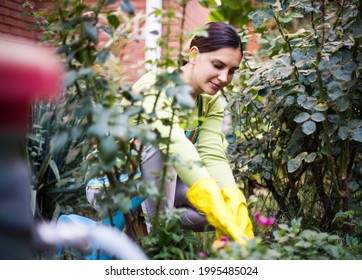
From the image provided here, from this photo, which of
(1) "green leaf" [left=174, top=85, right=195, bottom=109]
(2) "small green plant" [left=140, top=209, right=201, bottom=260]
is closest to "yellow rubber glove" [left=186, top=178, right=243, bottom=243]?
(2) "small green plant" [left=140, top=209, right=201, bottom=260]

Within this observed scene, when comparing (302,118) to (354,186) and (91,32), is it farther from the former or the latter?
(91,32)

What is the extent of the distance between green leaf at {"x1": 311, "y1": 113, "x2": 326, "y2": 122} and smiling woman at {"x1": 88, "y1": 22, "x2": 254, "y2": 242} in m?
0.39

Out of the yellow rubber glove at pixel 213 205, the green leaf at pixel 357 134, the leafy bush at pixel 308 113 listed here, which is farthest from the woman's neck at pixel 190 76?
the green leaf at pixel 357 134

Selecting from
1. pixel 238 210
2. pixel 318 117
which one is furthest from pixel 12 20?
pixel 238 210

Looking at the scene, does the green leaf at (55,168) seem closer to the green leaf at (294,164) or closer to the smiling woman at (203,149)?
the smiling woman at (203,149)

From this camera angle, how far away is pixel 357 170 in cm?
295

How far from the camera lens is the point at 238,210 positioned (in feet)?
6.63

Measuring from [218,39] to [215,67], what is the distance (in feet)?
0.38

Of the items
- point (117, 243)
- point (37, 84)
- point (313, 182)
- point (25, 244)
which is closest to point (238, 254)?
point (117, 243)

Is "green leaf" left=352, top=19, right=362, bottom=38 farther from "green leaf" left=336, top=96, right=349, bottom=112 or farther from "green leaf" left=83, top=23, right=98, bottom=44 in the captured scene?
"green leaf" left=83, top=23, right=98, bottom=44

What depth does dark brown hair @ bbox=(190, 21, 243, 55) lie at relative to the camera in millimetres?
2268

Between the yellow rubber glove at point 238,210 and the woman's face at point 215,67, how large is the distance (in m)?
0.46

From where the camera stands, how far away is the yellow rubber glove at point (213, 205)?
1858mm
